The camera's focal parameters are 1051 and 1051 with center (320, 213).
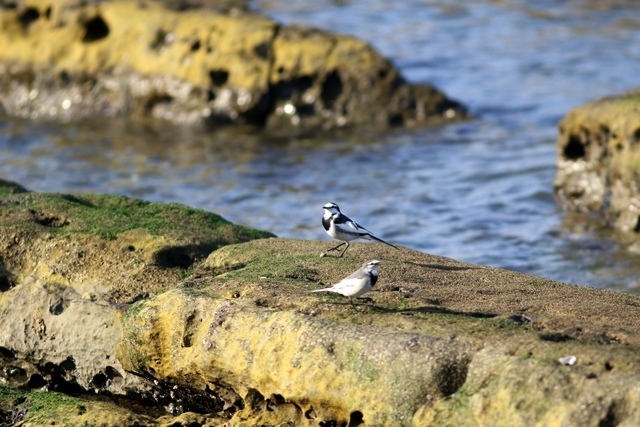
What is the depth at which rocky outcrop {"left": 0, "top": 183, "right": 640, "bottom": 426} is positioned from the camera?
5789 mm

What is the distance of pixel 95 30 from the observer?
60.0 ft

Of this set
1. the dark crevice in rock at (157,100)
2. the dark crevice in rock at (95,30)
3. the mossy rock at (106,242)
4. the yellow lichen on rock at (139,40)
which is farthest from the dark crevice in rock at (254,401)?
the dark crevice in rock at (95,30)

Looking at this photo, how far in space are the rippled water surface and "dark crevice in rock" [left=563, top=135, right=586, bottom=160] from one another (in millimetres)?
674

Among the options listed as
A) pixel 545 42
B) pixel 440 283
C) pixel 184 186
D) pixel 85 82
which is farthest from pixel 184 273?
pixel 545 42

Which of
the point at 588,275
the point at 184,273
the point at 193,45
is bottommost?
the point at 588,275

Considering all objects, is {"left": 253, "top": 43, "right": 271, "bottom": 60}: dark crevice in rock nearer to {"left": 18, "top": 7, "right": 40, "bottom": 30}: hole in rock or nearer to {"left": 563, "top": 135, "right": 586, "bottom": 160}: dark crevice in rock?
{"left": 18, "top": 7, "right": 40, "bottom": 30}: hole in rock

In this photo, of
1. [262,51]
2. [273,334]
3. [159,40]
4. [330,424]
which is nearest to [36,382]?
[273,334]

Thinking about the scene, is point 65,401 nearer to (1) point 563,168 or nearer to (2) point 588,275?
(2) point 588,275

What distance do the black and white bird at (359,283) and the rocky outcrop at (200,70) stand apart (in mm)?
10492

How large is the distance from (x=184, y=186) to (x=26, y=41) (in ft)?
18.4

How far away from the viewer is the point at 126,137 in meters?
17.2

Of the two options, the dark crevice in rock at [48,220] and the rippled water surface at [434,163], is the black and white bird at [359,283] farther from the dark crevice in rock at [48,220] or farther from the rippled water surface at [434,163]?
the rippled water surface at [434,163]

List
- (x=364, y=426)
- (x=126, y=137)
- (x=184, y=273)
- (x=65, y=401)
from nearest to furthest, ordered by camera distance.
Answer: (x=364, y=426) → (x=65, y=401) → (x=184, y=273) → (x=126, y=137)

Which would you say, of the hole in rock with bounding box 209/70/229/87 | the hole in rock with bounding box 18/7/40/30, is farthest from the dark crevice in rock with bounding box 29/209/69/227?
the hole in rock with bounding box 18/7/40/30
